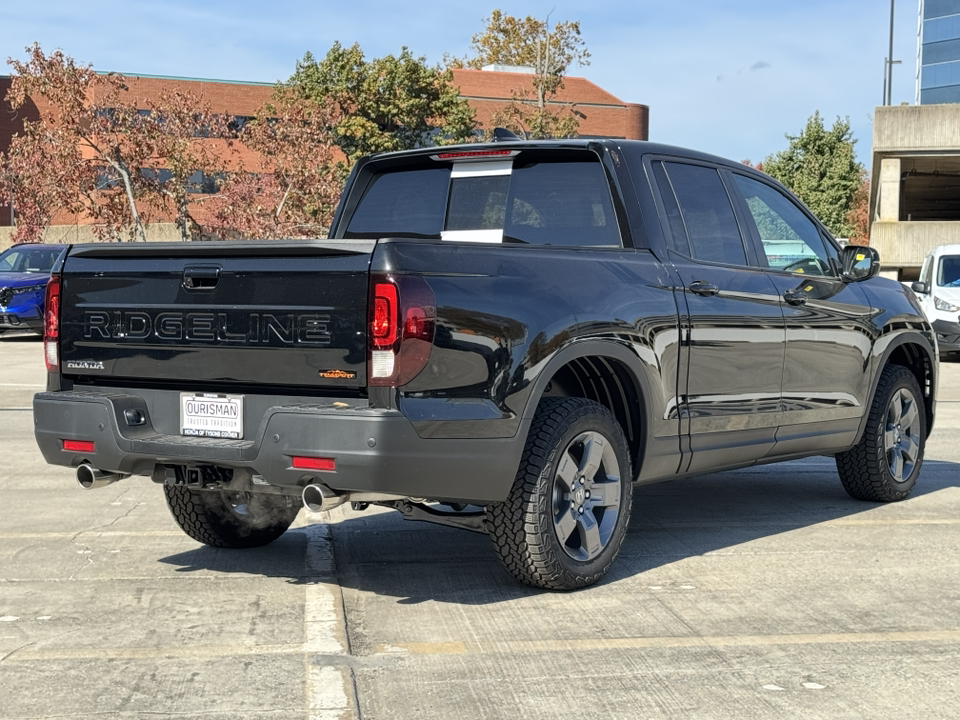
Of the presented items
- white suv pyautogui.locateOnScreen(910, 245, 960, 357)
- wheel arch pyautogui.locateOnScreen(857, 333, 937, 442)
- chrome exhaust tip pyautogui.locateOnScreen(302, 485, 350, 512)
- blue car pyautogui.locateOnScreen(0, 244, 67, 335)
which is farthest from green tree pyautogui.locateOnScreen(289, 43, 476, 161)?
chrome exhaust tip pyautogui.locateOnScreen(302, 485, 350, 512)

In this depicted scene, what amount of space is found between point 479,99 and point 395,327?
74.0m

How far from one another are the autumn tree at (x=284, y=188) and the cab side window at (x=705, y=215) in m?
30.9

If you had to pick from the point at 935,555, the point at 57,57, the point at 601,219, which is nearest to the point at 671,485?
the point at 935,555

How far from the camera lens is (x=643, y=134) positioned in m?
87.3

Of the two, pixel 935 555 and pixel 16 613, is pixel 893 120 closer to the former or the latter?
pixel 935 555

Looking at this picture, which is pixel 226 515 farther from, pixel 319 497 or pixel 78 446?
pixel 319 497

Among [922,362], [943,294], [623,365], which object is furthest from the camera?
[943,294]

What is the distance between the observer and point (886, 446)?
7.98m

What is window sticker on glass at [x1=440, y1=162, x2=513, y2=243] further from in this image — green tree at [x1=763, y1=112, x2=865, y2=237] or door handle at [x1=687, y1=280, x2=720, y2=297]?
green tree at [x1=763, y1=112, x2=865, y2=237]

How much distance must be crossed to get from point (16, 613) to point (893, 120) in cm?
3236

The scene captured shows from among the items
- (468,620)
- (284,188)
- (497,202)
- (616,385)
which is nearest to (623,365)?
(616,385)

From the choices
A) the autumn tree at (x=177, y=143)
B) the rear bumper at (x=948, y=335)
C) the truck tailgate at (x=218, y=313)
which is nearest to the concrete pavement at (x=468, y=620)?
the truck tailgate at (x=218, y=313)

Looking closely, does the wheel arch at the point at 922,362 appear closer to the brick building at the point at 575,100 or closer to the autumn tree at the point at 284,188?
the autumn tree at the point at 284,188

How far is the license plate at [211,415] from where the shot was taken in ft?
17.3
